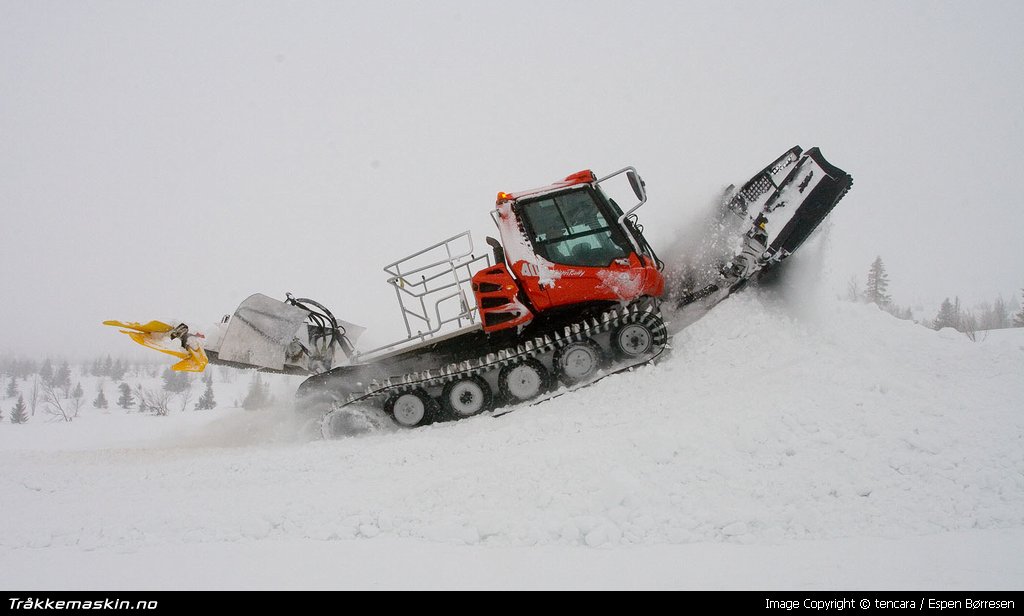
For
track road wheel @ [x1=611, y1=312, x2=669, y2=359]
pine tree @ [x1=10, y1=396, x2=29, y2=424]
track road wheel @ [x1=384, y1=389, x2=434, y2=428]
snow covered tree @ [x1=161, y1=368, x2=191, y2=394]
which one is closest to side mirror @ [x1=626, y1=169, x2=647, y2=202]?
track road wheel @ [x1=611, y1=312, x2=669, y2=359]

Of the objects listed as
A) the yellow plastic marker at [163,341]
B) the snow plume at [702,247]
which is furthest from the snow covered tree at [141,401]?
the snow plume at [702,247]

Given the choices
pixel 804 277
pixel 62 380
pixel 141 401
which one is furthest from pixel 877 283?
pixel 62 380

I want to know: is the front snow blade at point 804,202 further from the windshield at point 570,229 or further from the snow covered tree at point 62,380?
the snow covered tree at point 62,380

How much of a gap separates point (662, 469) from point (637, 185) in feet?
11.7

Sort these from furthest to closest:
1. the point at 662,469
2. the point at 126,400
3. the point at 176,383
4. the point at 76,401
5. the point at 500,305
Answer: the point at 176,383
the point at 126,400
the point at 76,401
the point at 500,305
the point at 662,469

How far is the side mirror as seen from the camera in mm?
6098

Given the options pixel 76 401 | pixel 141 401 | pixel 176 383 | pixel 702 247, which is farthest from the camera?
pixel 176 383

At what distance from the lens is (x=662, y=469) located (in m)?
3.89

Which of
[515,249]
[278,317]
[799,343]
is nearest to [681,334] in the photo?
[799,343]

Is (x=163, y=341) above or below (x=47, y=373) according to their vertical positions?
below

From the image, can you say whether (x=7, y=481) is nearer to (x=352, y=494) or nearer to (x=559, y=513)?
(x=352, y=494)

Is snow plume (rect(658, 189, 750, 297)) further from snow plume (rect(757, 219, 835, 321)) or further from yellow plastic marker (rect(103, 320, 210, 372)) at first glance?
yellow plastic marker (rect(103, 320, 210, 372))

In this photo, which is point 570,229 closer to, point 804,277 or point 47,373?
point 804,277

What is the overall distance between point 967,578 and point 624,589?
5.50 feet
